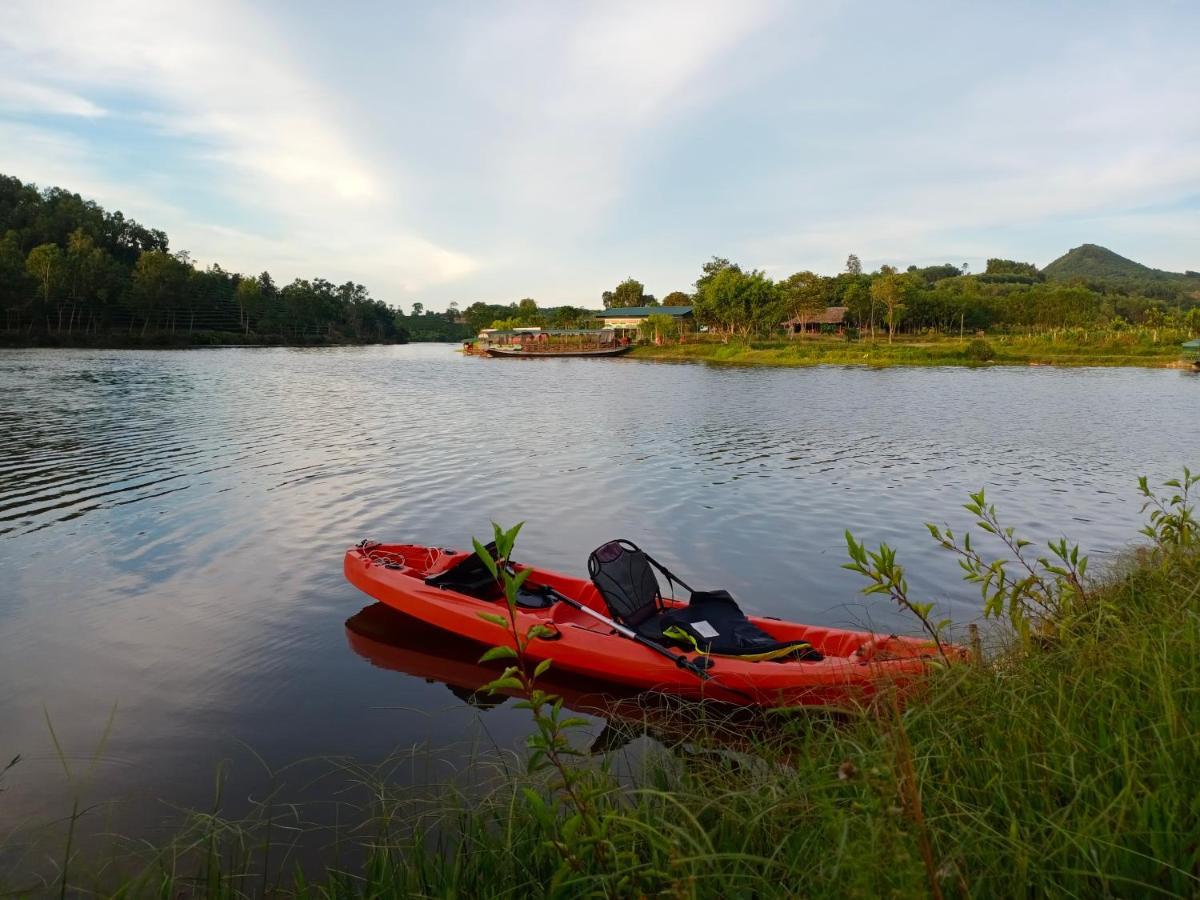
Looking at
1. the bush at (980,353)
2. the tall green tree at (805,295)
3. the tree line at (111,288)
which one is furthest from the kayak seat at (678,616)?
the tree line at (111,288)

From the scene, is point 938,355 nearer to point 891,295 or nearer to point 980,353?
point 980,353

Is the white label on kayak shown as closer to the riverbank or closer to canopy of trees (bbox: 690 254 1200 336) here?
the riverbank

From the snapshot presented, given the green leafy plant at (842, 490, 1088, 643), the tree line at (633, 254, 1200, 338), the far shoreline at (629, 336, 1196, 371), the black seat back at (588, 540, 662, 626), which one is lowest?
the black seat back at (588, 540, 662, 626)

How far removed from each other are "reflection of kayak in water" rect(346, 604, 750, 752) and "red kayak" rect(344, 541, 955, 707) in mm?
156

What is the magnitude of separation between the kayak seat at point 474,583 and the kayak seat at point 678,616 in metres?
0.84

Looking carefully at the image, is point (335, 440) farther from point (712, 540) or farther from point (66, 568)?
point (712, 540)

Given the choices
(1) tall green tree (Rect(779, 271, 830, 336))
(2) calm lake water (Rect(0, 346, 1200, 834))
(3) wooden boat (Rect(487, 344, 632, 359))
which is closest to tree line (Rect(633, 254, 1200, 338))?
(1) tall green tree (Rect(779, 271, 830, 336))

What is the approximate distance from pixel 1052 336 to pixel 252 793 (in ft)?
249

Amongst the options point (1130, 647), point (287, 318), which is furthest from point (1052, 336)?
point (287, 318)

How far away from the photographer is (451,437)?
861 inches

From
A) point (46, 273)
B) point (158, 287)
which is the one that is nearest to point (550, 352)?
point (158, 287)

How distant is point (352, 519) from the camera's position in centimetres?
1227

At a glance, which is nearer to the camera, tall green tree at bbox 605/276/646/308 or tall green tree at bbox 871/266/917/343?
tall green tree at bbox 871/266/917/343

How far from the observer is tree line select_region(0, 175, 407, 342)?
81.1 metres
